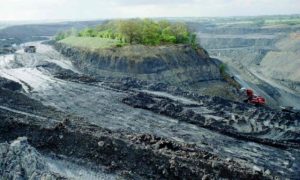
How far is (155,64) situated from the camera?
4425 cm

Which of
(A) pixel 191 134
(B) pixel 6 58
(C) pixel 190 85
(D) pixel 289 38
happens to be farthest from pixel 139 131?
(D) pixel 289 38

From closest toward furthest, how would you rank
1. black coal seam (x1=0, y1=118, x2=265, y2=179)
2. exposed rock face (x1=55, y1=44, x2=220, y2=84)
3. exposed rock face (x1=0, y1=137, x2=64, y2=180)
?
exposed rock face (x1=0, y1=137, x2=64, y2=180) → black coal seam (x1=0, y1=118, x2=265, y2=179) → exposed rock face (x1=55, y1=44, x2=220, y2=84)

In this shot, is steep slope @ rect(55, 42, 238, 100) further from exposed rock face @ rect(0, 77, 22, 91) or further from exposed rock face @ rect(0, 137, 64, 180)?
exposed rock face @ rect(0, 137, 64, 180)

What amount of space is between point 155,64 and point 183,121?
735 inches

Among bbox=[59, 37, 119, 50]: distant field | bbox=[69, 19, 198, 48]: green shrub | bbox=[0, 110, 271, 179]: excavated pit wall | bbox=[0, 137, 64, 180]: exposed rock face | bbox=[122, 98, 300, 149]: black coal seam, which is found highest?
bbox=[69, 19, 198, 48]: green shrub

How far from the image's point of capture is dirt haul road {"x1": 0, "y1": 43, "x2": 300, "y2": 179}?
20.7 m

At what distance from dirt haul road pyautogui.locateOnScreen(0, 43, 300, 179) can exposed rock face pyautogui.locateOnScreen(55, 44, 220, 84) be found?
22.8ft

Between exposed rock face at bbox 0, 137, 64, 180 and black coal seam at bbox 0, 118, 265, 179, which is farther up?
exposed rock face at bbox 0, 137, 64, 180

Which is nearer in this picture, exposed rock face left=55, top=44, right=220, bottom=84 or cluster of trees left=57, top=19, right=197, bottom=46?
exposed rock face left=55, top=44, right=220, bottom=84

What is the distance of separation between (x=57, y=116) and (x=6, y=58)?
102 feet

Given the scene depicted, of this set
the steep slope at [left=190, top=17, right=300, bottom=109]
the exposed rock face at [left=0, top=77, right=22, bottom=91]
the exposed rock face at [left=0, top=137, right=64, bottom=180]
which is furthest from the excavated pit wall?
the steep slope at [left=190, top=17, right=300, bottom=109]

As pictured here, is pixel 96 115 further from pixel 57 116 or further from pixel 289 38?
pixel 289 38

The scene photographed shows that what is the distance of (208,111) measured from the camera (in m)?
29.1

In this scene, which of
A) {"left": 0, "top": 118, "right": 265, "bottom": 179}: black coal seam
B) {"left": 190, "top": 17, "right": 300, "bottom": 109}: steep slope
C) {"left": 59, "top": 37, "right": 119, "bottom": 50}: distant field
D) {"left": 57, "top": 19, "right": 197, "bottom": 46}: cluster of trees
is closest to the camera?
{"left": 0, "top": 118, "right": 265, "bottom": 179}: black coal seam
